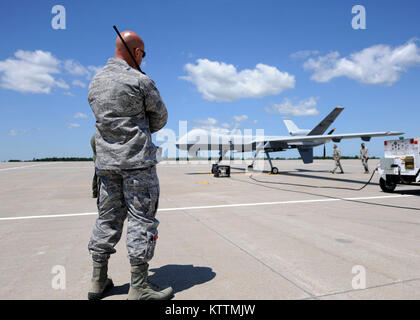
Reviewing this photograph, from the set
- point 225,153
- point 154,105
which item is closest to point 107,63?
point 154,105

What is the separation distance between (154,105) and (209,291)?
182 cm

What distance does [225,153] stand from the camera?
17.7 m

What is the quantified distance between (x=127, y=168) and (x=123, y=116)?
46cm

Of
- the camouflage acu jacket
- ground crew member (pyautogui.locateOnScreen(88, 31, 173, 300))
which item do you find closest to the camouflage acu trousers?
ground crew member (pyautogui.locateOnScreen(88, 31, 173, 300))

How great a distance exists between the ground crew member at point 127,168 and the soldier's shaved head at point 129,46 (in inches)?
4.1

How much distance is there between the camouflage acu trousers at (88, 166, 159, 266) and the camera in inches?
87.0

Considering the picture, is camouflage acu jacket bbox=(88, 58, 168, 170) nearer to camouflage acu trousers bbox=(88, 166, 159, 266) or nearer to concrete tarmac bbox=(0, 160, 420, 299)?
camouflage acu trousers bbox=(88, 166, 159, 266)

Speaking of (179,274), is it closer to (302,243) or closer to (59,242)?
(302,243)

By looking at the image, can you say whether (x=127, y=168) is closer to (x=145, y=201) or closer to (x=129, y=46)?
(x=145, y=201)

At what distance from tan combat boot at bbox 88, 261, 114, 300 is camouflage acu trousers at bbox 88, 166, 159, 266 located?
0.07m

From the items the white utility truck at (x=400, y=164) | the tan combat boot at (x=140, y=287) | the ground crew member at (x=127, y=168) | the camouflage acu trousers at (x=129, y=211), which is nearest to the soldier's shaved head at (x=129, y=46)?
the ground crew member at (x=127, y=168)

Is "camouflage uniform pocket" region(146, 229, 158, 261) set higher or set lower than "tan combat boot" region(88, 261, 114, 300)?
higher

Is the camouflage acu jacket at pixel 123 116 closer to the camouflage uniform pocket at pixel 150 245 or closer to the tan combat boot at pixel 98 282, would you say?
the camouflage uniform pocket at pixel 150 245

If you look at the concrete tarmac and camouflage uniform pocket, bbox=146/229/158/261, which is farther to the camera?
the concrete tarmac
